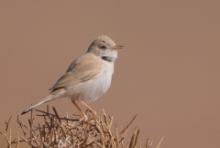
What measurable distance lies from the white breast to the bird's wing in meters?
0.05

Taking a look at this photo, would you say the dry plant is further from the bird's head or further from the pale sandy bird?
the bird's head

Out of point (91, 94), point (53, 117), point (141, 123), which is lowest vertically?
point (141, 123)

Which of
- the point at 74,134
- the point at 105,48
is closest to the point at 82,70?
the point at 105,48

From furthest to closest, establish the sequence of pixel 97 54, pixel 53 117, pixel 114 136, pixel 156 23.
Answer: pixel 156 23, pixel 97 54, pixel 53 117, pixel 114 136

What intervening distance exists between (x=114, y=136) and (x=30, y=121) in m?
0.35

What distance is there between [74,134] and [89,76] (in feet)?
8.61

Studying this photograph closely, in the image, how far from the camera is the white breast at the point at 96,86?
5.40 metres

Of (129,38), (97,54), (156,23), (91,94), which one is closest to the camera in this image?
(91,94)

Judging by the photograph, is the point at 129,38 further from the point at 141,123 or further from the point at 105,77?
the point at 105,77

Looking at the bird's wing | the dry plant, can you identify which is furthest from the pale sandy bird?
the dry plant

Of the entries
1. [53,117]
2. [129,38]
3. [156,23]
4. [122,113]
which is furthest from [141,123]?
[53,117]

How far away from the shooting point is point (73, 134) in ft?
10.3

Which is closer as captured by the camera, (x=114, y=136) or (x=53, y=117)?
(x=114, y=136)

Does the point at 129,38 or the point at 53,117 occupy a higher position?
the point at 53,117
